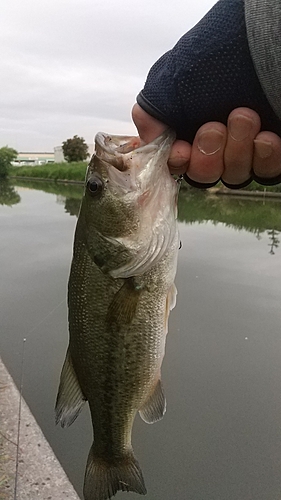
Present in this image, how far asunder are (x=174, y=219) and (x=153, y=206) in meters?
0.11

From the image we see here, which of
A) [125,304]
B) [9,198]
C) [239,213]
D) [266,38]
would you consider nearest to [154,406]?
[125,304]

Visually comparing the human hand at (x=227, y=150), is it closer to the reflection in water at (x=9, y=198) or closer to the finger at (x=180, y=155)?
the finger at (x=180, y=155)

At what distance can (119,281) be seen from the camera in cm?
175

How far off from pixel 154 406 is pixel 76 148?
66822 mm

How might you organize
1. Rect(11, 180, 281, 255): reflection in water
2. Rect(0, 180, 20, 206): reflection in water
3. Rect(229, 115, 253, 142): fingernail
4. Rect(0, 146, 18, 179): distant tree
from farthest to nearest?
Rect(0, 146, 18, 179): distant tree
Rect(0, 180, 20, 206): reflection in water
Rect(11, 180, 281, 255): reflection in water
Rect(229, 115, 253, 142): fingernail

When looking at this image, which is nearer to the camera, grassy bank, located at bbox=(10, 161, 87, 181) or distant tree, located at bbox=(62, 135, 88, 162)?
grassy bank, located at bbox=(10, 161, 87, 181)

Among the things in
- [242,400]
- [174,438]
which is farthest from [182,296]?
[174,438]

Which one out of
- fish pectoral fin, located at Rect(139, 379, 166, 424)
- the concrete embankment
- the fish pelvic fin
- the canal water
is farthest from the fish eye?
the canal water

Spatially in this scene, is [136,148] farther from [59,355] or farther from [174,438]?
[59,355]

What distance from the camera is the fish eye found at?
172 cm

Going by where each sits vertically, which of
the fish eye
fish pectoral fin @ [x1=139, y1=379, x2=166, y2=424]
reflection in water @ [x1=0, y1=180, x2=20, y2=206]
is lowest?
reflection in water @ [x1=0, y1=180, x2=20, y2=206]

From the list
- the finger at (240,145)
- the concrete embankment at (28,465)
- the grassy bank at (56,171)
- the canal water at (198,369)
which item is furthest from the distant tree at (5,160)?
the finger at (240,145)

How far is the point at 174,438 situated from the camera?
435 cm

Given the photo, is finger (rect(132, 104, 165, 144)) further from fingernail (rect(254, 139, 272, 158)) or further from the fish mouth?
fingernail (rect(254, 139, 272, 158))
